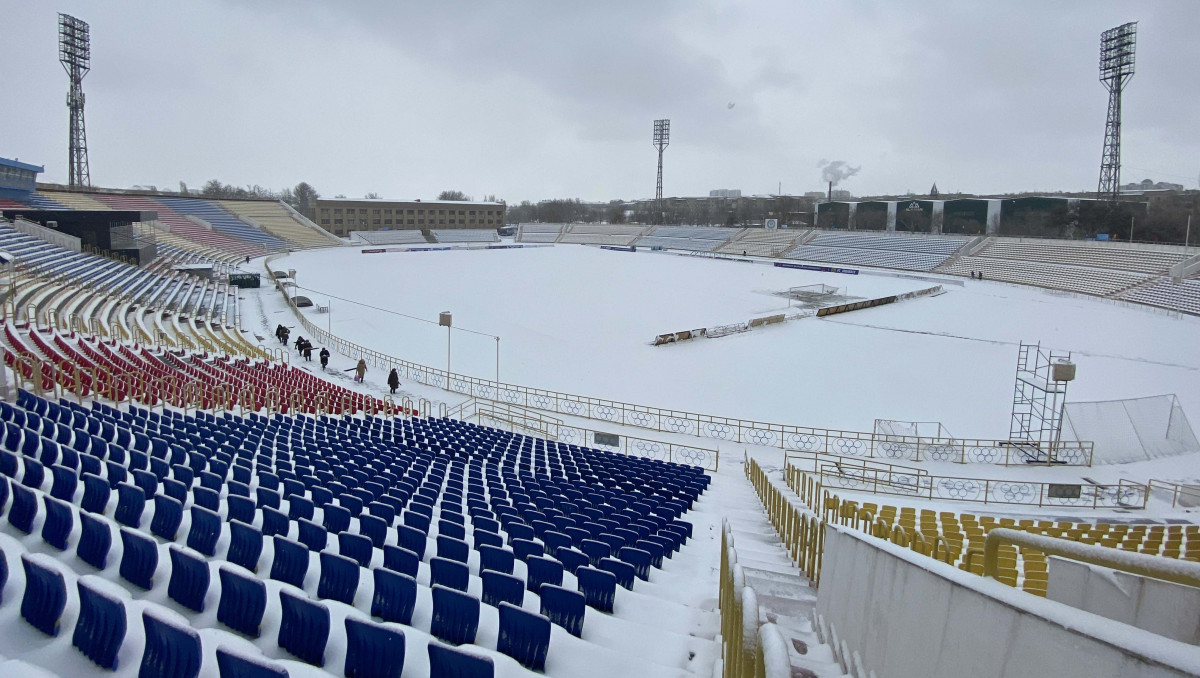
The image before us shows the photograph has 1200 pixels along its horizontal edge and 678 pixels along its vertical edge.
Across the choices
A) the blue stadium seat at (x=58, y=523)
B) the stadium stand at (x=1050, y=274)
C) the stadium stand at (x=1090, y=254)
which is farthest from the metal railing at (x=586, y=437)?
the stadium stand at (x=1090, y=254)

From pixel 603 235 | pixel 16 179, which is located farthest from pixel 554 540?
pixel 603 235

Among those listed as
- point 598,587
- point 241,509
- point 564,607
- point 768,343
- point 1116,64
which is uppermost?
point 1116,64

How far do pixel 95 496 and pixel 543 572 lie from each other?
4.61m

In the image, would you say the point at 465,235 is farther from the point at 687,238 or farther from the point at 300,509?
the point at 300,509

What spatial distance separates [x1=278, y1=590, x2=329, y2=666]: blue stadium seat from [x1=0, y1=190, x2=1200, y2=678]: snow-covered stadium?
1.0 inches

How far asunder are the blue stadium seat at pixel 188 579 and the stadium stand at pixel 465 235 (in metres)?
111

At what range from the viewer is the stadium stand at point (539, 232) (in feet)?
401

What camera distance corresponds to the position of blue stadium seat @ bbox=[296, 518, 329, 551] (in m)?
6.28

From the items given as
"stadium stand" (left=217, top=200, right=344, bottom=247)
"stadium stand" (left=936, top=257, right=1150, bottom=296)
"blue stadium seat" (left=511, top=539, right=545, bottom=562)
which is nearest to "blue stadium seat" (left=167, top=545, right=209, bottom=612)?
"blue stadium seat" (left=511, top=539, right=545, bottom=562)

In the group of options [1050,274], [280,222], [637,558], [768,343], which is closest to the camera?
[637,558]

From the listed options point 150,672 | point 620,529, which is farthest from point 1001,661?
point 620,529

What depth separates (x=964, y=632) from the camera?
2.74 meters

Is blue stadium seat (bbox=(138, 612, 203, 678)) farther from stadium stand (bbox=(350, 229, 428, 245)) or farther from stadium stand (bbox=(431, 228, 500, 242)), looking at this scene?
stadium stand (bbox=(431, 228, 500, 242))

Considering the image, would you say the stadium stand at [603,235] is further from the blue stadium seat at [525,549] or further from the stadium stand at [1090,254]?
A: the blue stadium seat at [525,549]
